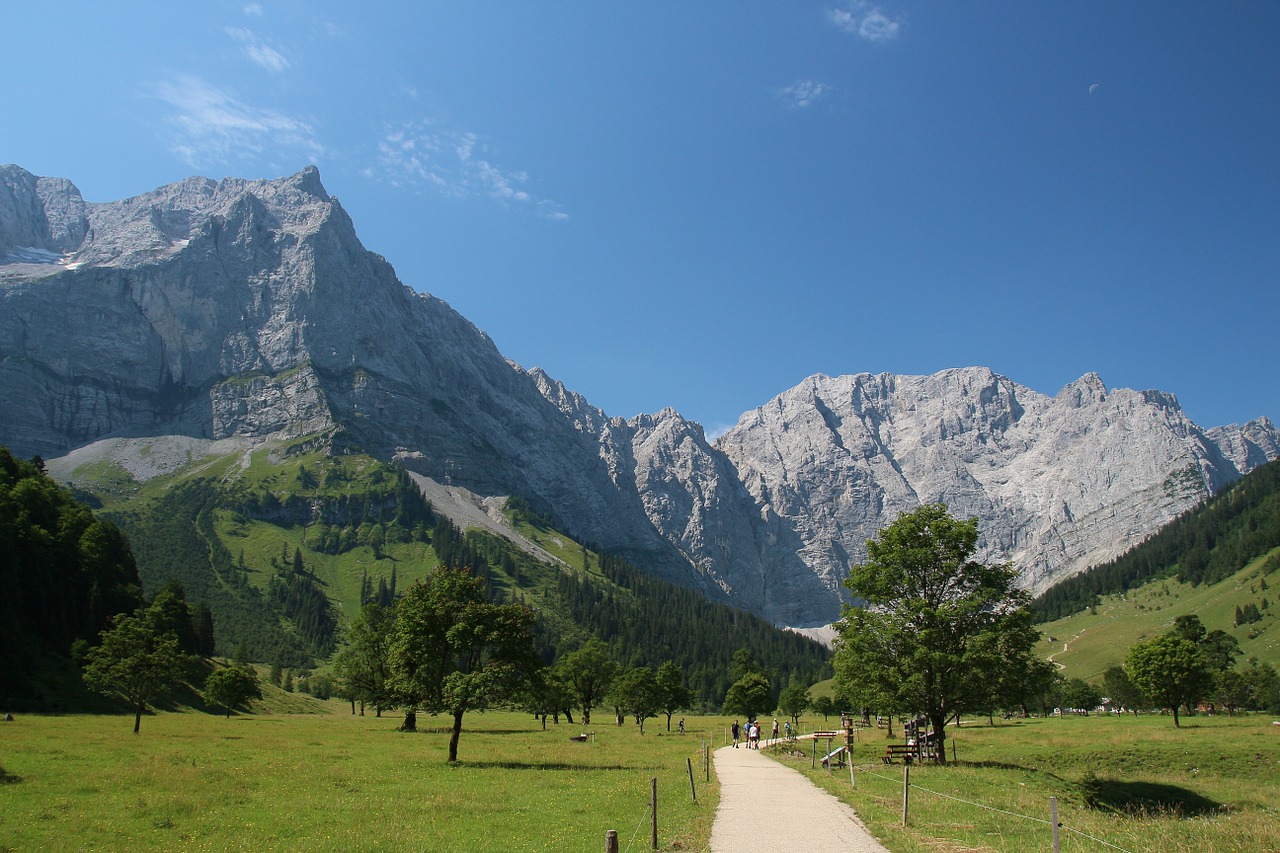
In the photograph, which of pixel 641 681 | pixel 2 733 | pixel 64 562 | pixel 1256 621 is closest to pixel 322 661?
pixel 64 562

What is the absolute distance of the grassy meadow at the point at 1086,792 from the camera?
1833 centimetres

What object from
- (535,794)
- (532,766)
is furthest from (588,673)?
(535,794)

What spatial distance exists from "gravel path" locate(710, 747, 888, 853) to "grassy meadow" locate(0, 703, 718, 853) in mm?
836

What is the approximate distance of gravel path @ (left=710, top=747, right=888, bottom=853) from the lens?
18.2 metres

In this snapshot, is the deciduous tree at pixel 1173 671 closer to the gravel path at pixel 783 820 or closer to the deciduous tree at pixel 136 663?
the gravel path at pixel 783 820

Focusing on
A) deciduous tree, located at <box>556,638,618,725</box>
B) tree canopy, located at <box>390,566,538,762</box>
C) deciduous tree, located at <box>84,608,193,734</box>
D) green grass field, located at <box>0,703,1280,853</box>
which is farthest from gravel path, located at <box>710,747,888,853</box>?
deciduous tree, located at <box>556,638,618,725</box>

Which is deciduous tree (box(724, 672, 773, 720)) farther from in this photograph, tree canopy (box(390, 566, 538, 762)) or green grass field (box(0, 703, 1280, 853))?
tree canopy (box(390, 566, 538, 762))

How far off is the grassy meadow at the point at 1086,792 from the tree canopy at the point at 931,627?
A: 3.67 m

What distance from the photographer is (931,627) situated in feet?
122

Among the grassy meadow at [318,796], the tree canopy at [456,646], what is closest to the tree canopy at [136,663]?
the grassy meadow at [318,796]

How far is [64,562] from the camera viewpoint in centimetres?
9200

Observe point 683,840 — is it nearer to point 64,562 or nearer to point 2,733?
point 2,733

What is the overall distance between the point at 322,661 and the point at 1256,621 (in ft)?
749

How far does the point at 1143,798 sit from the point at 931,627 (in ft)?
35.6
